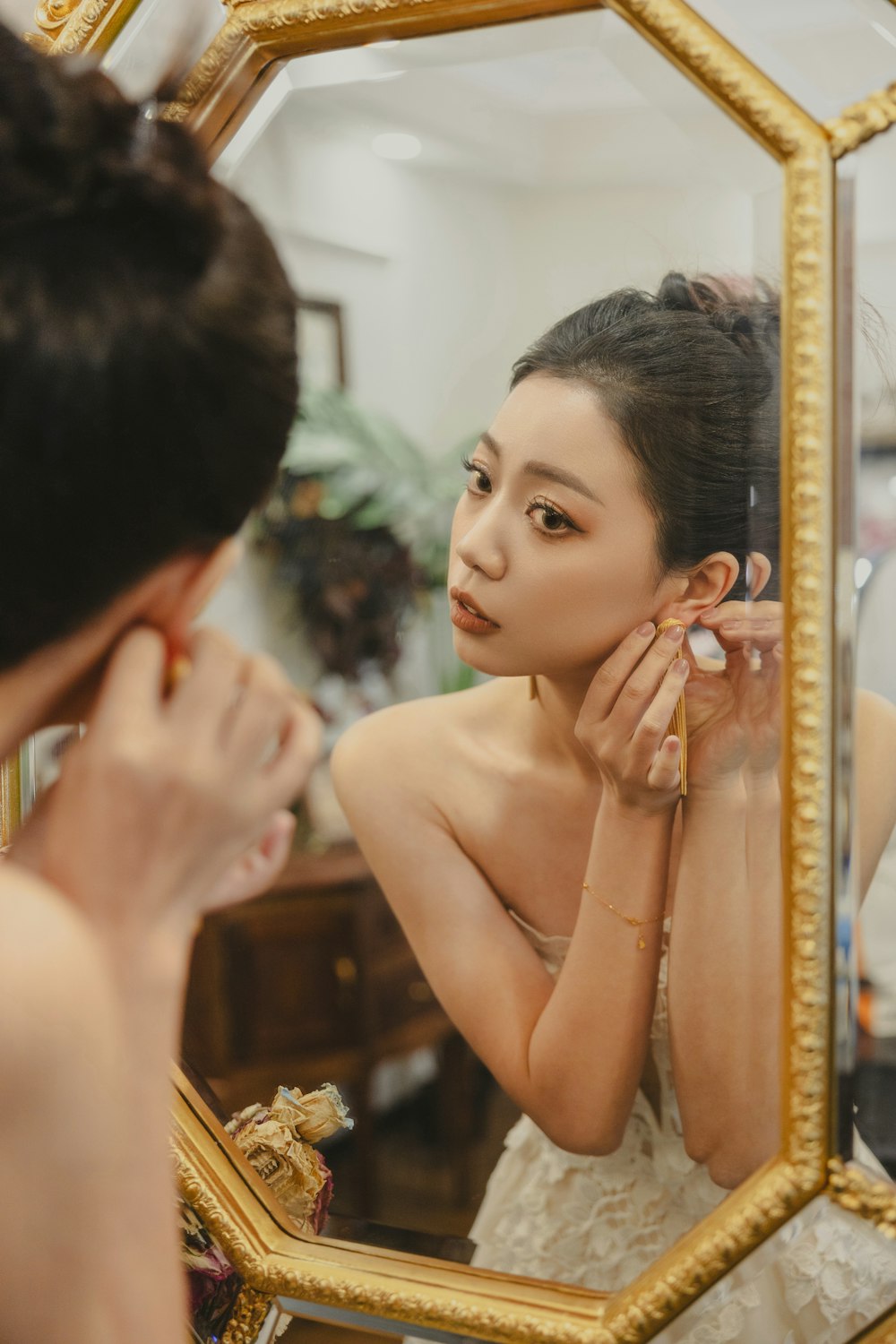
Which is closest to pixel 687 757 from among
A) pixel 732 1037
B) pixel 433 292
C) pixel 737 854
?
pixel 737 854

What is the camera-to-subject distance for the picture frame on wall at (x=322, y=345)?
74cm

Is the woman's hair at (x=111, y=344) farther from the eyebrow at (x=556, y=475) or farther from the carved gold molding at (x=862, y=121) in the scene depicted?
the carved gold molding at (x=862, y=121)

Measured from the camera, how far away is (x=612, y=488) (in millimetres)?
649

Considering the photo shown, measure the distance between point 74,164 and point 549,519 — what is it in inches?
12.3

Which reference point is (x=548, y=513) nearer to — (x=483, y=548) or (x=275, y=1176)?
(x=483, y=548)

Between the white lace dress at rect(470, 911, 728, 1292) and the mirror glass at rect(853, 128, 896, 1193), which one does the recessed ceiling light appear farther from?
the white lace dress at rect(470, 911, 728, 1292)

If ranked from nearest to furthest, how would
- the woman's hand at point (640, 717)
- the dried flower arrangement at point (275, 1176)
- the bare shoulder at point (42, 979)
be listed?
the bare shoulder at point (42, 979) → the woman's hand at point (640, 717) → the dried flower arrangement at point (275, 1176)

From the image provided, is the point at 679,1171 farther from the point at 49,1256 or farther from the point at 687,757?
the point at 49,1256

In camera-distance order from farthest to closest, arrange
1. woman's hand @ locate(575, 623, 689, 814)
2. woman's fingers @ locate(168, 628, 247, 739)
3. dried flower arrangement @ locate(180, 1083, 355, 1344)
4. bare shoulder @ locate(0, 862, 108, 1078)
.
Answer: dried flower arrangement @ locate(180, 1083, 355, 1344)
woman's hand @ locate(575, 623, 689, 814)
woman's fingers @ locate(168, 628, 247, 739)
bare shoulder @ locate(0, 862, 108, 1078)

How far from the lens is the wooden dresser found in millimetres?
732

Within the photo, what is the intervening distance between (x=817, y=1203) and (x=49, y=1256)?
41 centimetres

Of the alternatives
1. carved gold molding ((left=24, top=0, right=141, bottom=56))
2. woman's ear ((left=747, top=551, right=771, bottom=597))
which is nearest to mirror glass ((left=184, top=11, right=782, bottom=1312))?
woman's ear ((left=747, top=551, right=771, bottom=597))

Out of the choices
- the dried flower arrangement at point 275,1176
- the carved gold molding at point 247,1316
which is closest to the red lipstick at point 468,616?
the dried flower arrangement at point 275,1176

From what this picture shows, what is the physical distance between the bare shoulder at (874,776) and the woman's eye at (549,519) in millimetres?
188
